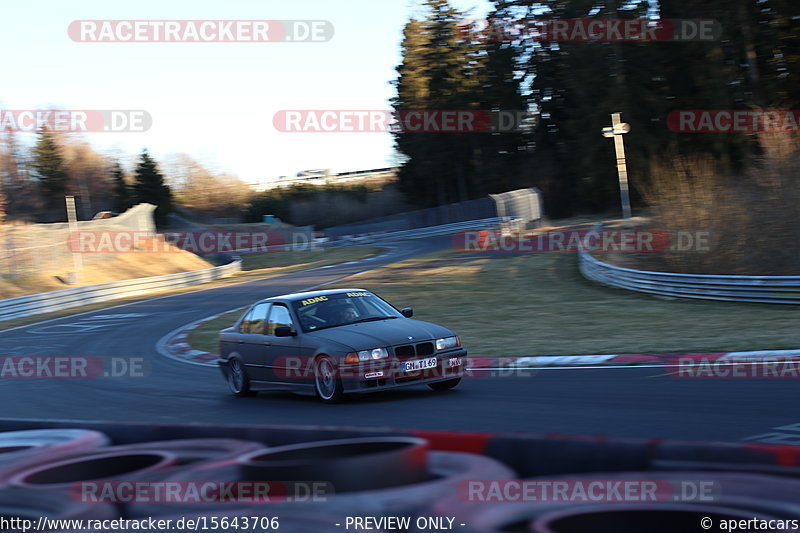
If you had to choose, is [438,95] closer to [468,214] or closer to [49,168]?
[468,214]

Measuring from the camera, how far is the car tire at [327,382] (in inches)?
373

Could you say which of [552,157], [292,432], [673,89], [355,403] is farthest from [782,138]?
[552,157]

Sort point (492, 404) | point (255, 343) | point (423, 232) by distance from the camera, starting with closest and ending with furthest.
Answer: point (492, 404)
point (255, 343)
point (423, 232)

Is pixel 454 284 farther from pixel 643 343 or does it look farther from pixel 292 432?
pixel 292 432

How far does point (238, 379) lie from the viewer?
36.9 feet

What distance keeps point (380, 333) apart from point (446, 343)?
0.79 meters

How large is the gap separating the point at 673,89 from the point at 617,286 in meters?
38.1

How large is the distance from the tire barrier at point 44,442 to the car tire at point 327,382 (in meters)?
3.39

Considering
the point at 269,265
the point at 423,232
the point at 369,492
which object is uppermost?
the point at 369,492

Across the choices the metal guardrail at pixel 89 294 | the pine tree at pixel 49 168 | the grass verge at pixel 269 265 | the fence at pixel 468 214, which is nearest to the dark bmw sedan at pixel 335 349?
the grass verge at pixel 269 265

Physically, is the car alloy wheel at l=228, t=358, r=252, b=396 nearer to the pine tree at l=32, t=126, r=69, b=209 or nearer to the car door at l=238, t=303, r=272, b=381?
the car door at l=238, t=303, r=272, b=381

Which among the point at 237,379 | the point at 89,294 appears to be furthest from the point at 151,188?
the point at 237,379

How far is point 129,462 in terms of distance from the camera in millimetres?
5238

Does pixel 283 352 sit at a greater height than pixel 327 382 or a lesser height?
greater
